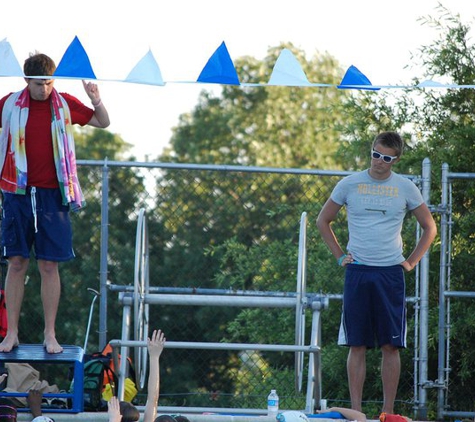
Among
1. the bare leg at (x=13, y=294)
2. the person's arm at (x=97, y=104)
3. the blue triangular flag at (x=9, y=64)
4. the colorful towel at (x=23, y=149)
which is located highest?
the blue triangular flag at (x=9, y=64)

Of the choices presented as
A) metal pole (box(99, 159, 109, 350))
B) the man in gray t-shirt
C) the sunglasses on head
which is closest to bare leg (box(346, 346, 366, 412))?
the man in gray t-shirt

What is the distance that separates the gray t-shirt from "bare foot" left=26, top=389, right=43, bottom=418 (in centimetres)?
209

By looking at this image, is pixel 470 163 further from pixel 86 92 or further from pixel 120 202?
pixel 120 202

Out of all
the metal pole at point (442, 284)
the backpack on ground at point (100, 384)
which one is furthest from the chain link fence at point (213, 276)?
the backpack on ground at point (100, 384)

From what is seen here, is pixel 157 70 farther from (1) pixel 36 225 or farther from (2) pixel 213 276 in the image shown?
(2) pixel 213 276

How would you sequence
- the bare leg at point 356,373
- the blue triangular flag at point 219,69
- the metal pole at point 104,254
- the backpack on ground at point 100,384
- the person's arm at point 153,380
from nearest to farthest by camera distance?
1. the person's arm at point 153,380
2. the blue triangular flag at point 219,69
3. the bare leg at point 356,373
4. the backpack on ground at point 100,384
5. the metal pole at point 104,254

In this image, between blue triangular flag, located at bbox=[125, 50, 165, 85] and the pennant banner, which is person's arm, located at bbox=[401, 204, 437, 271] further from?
blue triangular flag, located at bbox=[125, 50, 165, 85]

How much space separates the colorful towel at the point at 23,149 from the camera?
6660 mm

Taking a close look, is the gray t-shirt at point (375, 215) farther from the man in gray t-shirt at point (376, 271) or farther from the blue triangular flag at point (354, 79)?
the blue triangular flag at point (354, 79)

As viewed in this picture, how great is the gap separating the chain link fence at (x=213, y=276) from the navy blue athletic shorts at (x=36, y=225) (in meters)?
1.43

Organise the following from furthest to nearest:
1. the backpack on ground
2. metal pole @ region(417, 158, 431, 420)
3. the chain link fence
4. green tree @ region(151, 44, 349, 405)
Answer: green tree @ region(151, 44, 349, 405) → the chain link fence → metal pole @ region(417, 158, 431, 420) → the backpack on ground

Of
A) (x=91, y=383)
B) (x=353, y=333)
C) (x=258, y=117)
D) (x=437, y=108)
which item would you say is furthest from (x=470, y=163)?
(x=258, y=117)

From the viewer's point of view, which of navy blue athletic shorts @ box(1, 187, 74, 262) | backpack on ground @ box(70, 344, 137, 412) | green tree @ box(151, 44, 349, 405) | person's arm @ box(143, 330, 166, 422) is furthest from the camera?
green tree @ box(151, 44, 349, 405)

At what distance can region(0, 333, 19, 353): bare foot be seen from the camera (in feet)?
21.8
